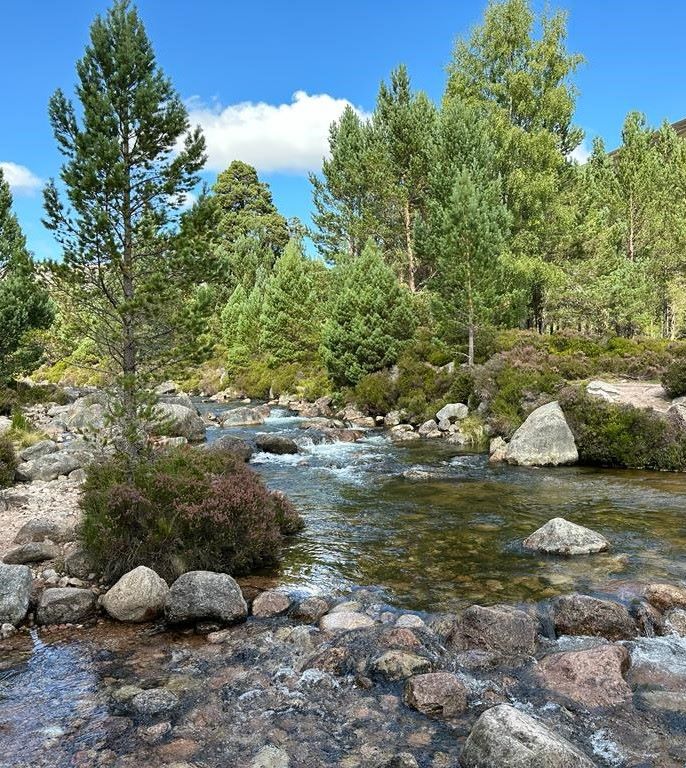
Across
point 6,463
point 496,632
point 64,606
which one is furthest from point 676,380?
point 6,463

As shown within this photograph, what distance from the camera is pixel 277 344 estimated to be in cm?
4372

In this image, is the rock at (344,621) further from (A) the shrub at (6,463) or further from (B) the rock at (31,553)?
(A) the shrub at (6,463)

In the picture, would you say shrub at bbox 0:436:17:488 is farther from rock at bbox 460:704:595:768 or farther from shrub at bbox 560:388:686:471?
shrub at bbox 560:388:686:471

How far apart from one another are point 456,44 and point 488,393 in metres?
27.9

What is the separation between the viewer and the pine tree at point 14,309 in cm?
2484

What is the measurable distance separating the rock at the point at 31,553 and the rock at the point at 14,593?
1539mm

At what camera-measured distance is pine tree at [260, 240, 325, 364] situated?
42156mm

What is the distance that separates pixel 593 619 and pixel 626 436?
11.8 metres

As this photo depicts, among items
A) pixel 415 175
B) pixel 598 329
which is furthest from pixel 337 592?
pixel 415 175


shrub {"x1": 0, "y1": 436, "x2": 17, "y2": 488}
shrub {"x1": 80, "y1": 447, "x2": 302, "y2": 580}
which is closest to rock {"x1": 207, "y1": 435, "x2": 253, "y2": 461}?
shrub {"x1": 0, "y1": 436, "x2": 17, "y2": 488}

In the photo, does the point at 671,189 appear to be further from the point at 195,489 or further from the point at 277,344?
the point at 195,489


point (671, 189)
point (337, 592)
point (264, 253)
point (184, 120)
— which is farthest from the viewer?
point (264, 253)

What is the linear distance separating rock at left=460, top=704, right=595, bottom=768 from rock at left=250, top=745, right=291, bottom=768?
149 cm

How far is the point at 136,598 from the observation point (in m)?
7.62
